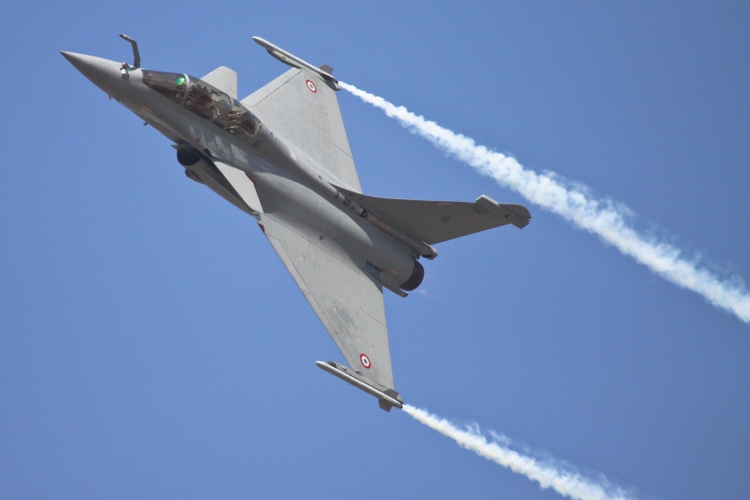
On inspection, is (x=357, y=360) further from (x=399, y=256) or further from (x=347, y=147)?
(x=347, y=147)

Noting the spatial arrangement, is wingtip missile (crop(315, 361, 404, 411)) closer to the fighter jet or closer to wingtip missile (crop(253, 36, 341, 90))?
the fighter jet

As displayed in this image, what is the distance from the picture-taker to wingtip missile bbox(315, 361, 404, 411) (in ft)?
70.8

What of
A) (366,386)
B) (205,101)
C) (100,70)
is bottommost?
(366,386)

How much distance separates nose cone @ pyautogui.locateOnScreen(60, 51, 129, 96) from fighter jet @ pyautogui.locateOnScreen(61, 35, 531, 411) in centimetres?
2

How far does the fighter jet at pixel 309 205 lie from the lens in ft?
69.9

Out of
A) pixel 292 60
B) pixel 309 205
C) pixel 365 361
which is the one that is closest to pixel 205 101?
pixel 309 205

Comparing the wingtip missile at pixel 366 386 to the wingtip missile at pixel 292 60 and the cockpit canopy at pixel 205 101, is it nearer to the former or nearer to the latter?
the cockpit canopy at pixel 205 101

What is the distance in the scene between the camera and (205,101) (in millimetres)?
21469

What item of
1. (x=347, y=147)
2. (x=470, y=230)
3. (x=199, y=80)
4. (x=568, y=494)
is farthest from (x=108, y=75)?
(x=568, y=494)

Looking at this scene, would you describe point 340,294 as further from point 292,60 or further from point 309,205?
point 292,60

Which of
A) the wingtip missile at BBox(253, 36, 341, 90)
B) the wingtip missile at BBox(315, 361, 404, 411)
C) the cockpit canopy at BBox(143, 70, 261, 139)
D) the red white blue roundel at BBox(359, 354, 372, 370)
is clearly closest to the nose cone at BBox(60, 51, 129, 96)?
Answer: the cockpit canopy at BBox(143, 70, 261, 139)

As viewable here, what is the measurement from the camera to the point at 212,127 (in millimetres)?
21750

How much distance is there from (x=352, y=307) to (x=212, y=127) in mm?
4998

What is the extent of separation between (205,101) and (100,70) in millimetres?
2187
